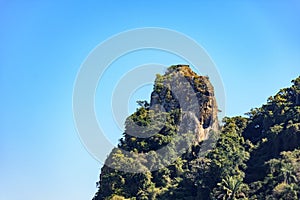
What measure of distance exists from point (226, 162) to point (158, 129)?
982 centimetres

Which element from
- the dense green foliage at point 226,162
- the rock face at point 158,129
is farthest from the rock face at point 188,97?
the dense green foliage at point 226,162

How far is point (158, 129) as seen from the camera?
145 feet

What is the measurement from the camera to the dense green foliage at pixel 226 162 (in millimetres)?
34250

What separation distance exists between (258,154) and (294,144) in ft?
14.8

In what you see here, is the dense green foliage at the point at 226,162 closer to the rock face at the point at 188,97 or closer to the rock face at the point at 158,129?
the rock face at the point at 158,129

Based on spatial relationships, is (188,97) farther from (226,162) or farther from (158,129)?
(226,162)

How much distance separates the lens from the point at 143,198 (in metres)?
37.6

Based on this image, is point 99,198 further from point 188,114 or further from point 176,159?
point 188,114

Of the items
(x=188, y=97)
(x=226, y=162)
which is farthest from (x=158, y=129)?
(x=226, y=162)

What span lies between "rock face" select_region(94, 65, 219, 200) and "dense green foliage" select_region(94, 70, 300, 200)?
9 centimetres

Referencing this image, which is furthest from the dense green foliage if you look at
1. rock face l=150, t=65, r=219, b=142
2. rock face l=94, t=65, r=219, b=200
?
rock face l=150, t=65, r=219, b=142

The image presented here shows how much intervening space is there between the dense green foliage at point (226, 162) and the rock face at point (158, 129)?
89 millimetres

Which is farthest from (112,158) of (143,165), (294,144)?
(294,144)

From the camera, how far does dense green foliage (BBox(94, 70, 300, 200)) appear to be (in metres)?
34.2
